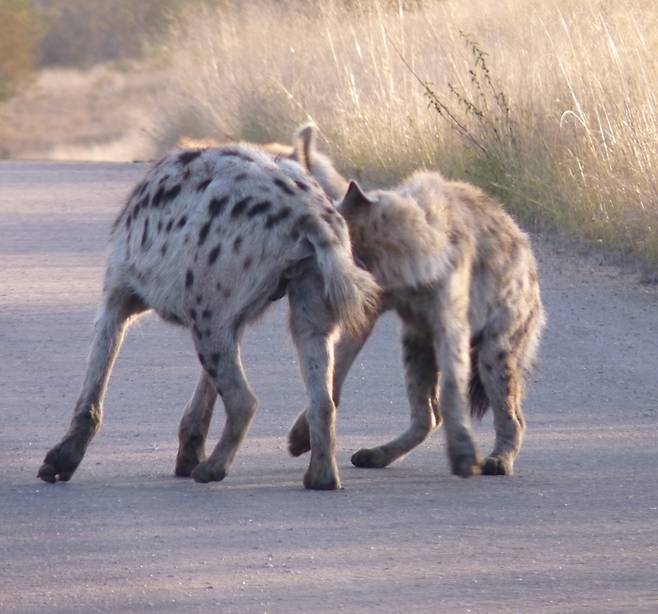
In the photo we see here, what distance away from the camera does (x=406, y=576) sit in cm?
499

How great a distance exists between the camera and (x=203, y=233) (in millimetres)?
6066

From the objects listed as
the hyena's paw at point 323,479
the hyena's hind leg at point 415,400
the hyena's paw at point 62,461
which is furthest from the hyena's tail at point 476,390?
the hyena's paw at point 62,461

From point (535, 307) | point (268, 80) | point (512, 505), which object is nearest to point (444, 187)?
point (535, 307)

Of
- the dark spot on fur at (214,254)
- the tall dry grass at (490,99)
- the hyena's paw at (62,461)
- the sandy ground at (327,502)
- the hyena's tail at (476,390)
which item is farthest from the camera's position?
the tall dry grass at (490,99)

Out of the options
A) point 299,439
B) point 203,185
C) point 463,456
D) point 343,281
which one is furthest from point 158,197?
point 463,456

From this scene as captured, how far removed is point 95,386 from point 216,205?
33.0 inches

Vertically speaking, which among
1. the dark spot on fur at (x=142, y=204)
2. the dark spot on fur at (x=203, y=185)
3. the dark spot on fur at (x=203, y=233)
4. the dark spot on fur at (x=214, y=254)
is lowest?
the dark spot on fur at (x=214, y=254)

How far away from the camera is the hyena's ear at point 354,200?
6.36 metres

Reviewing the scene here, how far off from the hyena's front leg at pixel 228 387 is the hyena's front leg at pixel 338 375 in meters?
0.37

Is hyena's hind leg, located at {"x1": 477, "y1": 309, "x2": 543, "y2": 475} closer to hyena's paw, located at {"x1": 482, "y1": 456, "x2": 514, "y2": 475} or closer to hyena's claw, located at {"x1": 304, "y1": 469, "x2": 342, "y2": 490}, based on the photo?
hyena's paw, located at {"x1": 482, "y1": 456, "x2": 514, "y2": 475}

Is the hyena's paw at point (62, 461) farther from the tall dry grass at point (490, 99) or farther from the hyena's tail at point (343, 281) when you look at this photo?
the tall dry grass at point (490, 99)

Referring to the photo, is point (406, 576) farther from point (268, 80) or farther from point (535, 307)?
point (268, 80)

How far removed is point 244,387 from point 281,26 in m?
15.7

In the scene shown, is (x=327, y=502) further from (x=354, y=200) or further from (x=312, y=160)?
(x=312, y=160)
